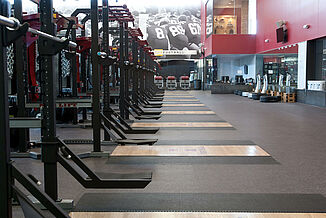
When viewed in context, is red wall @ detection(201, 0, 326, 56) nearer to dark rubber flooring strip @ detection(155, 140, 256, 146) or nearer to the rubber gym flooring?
the rubber gym flooring

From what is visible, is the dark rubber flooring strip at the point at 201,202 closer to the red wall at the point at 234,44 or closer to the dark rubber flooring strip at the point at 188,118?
the dark rubber flooring strip at the point at 188,118

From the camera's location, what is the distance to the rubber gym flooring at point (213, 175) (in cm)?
244

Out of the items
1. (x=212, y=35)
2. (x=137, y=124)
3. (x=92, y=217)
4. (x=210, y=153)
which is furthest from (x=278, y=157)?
(x=212, y=35)

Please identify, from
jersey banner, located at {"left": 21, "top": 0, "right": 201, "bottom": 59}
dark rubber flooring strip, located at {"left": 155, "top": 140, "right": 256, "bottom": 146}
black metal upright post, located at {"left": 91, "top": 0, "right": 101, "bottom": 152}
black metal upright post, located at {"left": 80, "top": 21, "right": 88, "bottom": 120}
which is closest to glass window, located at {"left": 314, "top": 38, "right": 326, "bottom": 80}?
dark rubber flooring strip, located at {"left": 155, "top": 140, "right": 256, "bottom": 146}

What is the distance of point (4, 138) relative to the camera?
1.61 metres

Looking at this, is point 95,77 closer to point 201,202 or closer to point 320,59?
point 201,202

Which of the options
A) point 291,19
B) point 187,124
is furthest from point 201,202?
point 291,19

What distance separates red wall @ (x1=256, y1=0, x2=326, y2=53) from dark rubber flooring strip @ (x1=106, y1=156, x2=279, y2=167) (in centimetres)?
765

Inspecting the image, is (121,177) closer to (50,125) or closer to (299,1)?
(50,125)

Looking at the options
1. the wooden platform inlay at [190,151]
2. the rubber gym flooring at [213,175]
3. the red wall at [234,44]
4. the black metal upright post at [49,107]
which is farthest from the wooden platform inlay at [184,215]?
the red wall at [234,44]

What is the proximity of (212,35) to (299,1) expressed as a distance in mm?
7116

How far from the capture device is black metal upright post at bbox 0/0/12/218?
159cm

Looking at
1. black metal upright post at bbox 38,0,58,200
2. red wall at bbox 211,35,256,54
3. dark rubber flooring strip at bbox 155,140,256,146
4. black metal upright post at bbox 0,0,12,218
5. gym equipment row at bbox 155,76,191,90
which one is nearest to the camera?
black metal upright post at bbox 0,0,12,218

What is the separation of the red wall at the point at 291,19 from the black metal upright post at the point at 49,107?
374 inches
